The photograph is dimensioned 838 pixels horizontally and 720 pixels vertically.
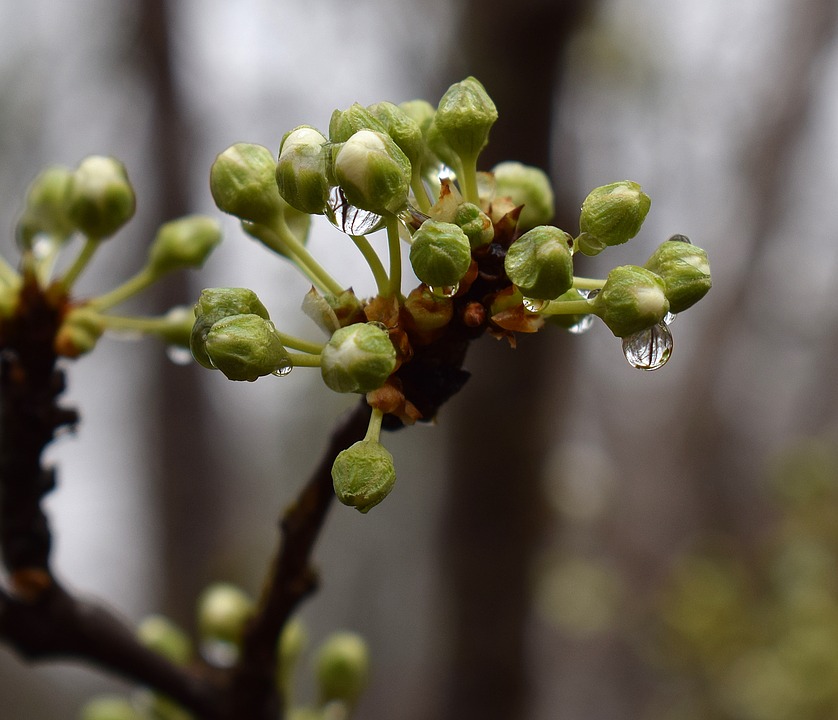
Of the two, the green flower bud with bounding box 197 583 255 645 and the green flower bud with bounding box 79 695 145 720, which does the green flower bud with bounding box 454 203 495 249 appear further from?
the green flower bud with bounding box 79 695 145 720

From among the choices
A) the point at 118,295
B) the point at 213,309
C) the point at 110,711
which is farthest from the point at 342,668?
the point at 213,309

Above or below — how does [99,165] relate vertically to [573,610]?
above

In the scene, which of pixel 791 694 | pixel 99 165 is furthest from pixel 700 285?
pixel 791 694

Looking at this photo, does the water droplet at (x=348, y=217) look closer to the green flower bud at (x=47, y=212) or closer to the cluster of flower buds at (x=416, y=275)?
the cluster of flower buds at (x=416, y=275)

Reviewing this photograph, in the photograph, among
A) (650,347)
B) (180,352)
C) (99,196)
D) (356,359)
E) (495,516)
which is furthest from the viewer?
(495,516)

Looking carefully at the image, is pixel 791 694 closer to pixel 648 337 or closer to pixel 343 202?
pixel 648 337

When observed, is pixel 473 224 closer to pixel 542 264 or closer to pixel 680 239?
pixel 542 264

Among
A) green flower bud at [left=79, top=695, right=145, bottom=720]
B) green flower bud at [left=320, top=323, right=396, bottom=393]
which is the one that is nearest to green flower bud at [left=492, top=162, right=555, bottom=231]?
green flower bud at [left=320, top=323, right=396, bottom=393]
